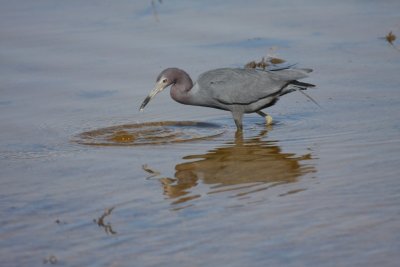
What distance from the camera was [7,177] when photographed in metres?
6.68

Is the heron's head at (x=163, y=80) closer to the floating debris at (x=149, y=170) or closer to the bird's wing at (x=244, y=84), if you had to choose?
the bird's wing at (x=244, y=84)

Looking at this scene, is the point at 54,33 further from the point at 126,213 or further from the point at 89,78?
the point at 126,213

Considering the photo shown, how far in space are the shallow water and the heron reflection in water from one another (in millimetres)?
18

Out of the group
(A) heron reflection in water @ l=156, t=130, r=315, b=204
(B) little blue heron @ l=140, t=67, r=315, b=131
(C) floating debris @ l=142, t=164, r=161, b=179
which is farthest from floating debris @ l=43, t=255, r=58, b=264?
(B) little blue heron @ l=140, t=67, r=315, b=131

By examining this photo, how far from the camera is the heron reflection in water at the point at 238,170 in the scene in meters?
6.21

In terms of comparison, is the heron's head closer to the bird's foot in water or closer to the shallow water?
the shallow water

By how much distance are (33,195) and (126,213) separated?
83 cm

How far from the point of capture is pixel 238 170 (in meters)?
6.78

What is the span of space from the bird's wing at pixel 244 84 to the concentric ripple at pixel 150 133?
0.32 metres

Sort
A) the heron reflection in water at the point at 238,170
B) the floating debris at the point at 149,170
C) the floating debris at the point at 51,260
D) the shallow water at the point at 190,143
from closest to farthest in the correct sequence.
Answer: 1. the floating debris at the point at 51,260
2. the shallow water at the point at 190,143
3. the heron reflection in water at the point at 238,170
4. the floating debris at the point at 149,170

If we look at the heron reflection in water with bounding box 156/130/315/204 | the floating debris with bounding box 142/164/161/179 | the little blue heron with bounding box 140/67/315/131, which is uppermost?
the little blue heron with bounding box 140/67/315/131

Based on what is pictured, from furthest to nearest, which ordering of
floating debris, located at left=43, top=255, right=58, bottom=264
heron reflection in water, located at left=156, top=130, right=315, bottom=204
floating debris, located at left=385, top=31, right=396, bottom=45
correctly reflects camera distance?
floating debris, located at left=385, top=31, right=396, bottom=45 → heron reflection in water, located at left=156, top=130, right=315, bottom=204 → floating debris, located at left=43, top=255, right=58, bottom=264

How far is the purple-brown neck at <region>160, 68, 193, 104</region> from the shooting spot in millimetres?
8633

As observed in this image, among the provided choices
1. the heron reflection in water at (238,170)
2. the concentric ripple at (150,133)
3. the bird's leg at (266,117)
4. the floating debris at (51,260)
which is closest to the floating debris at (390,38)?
the bird's leg at (266,117)
